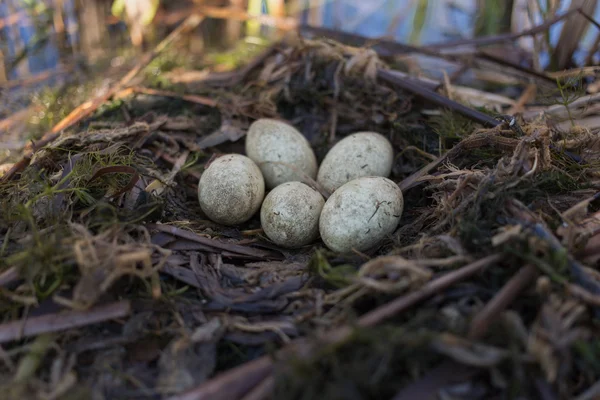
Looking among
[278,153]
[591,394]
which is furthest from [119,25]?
[591,394]

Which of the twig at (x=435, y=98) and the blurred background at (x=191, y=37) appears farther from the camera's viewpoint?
the blurred background at (x=191, y=37)

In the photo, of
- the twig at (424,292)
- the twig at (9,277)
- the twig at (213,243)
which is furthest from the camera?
the twig at (213,243)

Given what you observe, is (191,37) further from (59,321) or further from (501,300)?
(501,300)

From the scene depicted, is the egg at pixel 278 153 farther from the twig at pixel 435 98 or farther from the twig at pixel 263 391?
the twig at pixel 263 391

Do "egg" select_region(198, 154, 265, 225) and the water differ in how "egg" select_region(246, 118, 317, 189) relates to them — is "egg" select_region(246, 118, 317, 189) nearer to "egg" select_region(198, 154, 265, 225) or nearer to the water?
"egg" select_region(198, 154, 265, 225)

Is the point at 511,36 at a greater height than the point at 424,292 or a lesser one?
greater

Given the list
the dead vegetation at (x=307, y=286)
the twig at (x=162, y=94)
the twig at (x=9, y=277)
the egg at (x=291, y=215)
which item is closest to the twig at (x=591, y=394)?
the dead vegetation at (x=307, y=286)

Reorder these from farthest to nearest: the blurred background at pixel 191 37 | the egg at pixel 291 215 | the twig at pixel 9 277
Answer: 1. the blurred background at pixel 191 37
2. the egg at pixel 291 215
3. the twig at pixel 9 277

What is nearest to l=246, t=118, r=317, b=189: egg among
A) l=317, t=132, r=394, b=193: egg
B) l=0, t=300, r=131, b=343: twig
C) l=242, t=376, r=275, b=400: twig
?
l=317, t=132, r=394, b=193: egg

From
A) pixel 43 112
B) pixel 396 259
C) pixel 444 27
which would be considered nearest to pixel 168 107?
pixel 43 112
